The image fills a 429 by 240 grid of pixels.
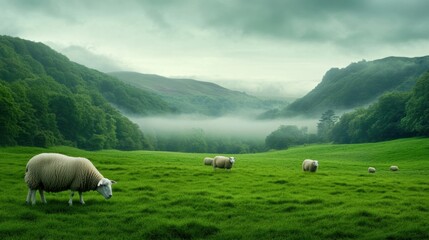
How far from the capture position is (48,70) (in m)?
184

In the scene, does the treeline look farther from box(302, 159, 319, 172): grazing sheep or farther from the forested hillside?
the forested hillside

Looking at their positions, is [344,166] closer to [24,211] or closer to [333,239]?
[333,239]

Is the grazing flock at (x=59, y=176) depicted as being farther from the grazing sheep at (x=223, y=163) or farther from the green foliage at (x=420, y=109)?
the green foliage at (x=420, y=109)

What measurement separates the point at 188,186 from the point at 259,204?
6406 millimetres

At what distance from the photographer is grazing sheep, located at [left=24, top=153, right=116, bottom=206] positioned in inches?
611

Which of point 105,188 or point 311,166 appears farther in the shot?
point 311,166

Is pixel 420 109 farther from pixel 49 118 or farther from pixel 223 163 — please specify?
pixel 49 118

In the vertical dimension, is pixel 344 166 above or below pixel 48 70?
below

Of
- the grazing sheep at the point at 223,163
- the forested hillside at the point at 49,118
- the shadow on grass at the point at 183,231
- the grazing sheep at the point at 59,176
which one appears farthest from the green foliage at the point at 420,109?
the forested hillside at the point at 49,118

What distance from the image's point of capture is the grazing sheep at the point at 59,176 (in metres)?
15.5

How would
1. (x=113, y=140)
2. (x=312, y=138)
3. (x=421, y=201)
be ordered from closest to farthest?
(x=421, y=201), (x=113, y=140), (x=312, y=138)

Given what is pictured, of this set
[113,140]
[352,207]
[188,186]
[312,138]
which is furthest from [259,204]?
[312,138]

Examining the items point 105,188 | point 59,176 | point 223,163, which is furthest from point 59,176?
point 223,163

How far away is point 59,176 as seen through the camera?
15.6 m
